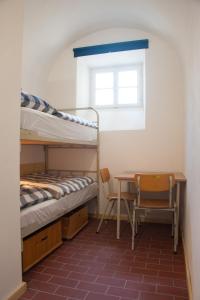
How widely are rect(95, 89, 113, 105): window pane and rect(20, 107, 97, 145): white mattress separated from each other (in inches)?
31.2

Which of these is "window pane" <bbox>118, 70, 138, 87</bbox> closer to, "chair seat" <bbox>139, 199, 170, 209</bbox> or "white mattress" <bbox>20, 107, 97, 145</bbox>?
"white mattress" <bbox>20, 107, 97, 145</bbox>

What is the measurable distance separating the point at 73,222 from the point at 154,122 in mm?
1648

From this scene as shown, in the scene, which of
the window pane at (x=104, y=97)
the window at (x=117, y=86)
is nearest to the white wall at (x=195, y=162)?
the window at (x=117, y=86)

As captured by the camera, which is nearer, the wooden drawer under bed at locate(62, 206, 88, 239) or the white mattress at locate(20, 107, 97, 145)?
the white mattress at locate(20, 107, 97, 145)

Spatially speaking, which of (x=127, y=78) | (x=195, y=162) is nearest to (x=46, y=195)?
(x=195, y=162)

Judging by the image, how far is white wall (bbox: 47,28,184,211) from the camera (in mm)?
3092

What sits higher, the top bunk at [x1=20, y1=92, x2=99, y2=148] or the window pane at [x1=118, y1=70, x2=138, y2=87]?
the window pane at [x1=118, y1=70, x2=138, y2=87]

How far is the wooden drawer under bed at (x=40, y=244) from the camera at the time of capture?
1913 mm

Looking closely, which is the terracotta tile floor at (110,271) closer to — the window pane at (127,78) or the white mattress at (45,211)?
the white mattress at (45,211)

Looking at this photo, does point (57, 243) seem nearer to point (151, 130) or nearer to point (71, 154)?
point (71, 154)

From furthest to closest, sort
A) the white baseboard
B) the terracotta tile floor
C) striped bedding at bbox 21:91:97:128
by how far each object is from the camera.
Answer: striped bedding at bbox 21:91:97:128 → the terracotta tile floor → the white baseboard

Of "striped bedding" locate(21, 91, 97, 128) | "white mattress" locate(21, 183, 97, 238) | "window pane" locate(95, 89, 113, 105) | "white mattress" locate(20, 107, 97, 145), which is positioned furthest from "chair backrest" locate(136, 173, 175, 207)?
"window pane" locate(95, 89, 113, 105)

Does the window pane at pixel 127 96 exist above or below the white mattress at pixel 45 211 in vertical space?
above

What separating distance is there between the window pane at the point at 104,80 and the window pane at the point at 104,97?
78mm
